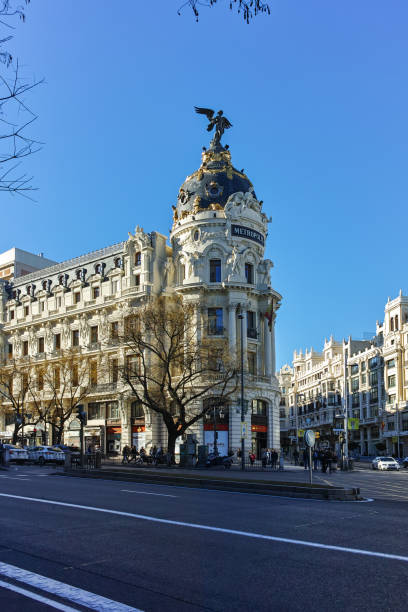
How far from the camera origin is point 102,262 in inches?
2562

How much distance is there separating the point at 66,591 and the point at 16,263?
82.7 m

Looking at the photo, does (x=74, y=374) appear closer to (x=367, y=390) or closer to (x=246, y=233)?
(x=246, y=233)

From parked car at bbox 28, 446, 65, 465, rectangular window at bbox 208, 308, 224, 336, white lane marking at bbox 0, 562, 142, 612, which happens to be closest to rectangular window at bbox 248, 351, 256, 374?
rectangular window at bbox 208, 308, 224, 336

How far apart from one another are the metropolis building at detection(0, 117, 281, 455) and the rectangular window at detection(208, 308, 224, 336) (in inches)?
3.6

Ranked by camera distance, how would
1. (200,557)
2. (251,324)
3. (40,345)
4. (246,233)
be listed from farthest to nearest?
(40,345) → (246,233) → (251,324) → (200,557)

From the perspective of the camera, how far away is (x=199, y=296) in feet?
184

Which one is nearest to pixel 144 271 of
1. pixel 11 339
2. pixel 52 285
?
pixel 52 285

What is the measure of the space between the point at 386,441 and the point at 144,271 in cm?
4779

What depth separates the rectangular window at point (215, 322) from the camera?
55500 millimetres

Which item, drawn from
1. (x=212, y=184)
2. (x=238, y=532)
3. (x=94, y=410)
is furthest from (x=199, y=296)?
(x=238, y=532)

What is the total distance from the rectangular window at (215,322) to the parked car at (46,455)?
17.7 meters

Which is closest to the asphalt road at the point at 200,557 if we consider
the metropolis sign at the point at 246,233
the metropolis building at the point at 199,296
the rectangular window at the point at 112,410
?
the metropolis building at the point at 199,296

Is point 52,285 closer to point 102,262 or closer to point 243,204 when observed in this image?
point 102,262

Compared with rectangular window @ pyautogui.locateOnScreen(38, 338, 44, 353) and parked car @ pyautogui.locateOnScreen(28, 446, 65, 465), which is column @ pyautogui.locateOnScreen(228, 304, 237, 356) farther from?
rectangular window @ pyautogui.locateOnScreen(38, 338, 44, 353)
